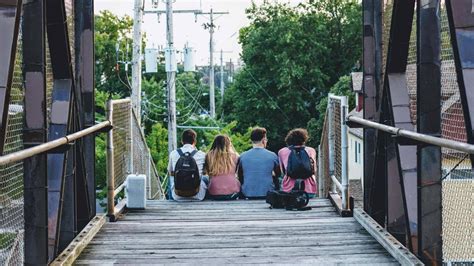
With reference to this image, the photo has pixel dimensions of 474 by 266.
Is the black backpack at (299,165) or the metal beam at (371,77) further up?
the metal beam at (371,77)

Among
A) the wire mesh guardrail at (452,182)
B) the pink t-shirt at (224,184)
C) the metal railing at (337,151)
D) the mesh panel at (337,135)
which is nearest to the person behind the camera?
the wire mesh guardrail at (452,182)

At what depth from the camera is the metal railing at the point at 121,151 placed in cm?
859

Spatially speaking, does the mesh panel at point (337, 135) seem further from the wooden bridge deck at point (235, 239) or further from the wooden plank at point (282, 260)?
the wooden plank at point (282, 260)

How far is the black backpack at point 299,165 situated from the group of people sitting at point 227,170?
0.26 metres

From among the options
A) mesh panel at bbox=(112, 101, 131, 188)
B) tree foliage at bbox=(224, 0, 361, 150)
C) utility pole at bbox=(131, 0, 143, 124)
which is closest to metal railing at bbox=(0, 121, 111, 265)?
mesh panel at bbox=(112, 101, 131, 188)

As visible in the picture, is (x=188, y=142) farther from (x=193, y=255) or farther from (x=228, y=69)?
(x=228, y=69)

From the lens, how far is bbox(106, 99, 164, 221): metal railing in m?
8.59

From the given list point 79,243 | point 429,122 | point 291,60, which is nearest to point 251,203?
point 79,243

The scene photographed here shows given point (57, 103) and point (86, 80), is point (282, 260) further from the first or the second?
point (86, 80)

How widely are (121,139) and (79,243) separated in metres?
3.74

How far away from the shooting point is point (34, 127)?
5.30 m

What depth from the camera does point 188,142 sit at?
10.9m

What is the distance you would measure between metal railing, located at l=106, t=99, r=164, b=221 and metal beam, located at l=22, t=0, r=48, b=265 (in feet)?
9.94

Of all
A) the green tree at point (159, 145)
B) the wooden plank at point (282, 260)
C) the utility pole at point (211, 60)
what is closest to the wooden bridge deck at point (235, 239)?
the wooden plank at point (282, 260)
